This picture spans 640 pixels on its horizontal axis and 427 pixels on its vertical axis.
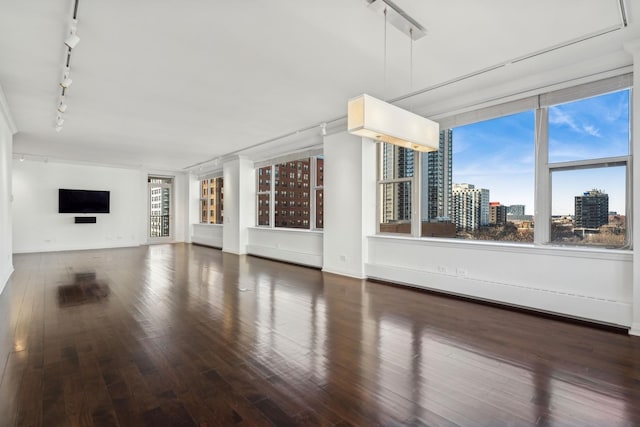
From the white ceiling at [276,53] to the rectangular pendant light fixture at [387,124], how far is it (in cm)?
71

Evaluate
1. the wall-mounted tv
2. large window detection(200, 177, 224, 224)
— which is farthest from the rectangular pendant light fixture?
the wall-mounted tv

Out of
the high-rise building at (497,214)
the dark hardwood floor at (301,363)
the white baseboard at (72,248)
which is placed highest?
the high-rise building at (497,214)

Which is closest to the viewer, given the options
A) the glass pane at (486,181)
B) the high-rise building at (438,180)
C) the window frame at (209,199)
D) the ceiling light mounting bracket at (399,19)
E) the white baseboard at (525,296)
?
the ceiling light mounting bracket at (399,19)

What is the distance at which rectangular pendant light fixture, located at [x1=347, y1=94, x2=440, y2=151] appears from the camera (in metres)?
3.01

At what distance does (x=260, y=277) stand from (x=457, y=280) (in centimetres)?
349

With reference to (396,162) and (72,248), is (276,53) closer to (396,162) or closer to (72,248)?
(396,162)

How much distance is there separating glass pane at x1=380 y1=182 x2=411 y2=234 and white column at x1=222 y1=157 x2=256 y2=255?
15.9 feet

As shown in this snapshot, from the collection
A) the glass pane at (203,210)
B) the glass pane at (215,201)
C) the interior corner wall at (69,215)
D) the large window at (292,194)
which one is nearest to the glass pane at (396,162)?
the large window at (292,194)

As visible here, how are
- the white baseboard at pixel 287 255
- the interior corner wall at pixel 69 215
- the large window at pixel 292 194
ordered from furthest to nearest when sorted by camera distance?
the interior corner wall at pixel 69 215 < the large window at pixel 292 194 < the white baseboard at pixel 287 255

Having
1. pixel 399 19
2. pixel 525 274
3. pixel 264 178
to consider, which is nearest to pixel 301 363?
pixel 399 19

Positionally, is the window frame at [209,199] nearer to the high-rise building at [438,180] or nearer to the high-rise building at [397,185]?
the high-rise building at [397,185]

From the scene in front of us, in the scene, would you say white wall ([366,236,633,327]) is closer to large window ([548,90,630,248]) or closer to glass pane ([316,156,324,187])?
large window ([548,90,630,248])

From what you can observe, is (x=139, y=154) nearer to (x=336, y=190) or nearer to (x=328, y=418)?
(x=336, y=190)

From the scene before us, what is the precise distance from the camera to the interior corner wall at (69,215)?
9742 millimetres
